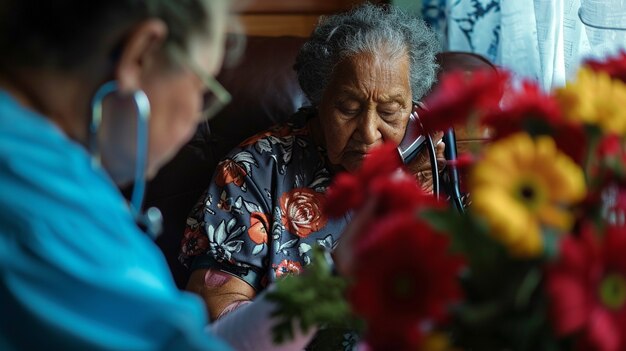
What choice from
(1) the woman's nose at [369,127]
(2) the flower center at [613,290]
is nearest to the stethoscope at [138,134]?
(2) the flower center at [613,290]

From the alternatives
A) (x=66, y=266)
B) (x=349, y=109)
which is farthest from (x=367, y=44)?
(x=66, y=266)

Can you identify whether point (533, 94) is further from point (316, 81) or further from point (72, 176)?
point (316, 81)

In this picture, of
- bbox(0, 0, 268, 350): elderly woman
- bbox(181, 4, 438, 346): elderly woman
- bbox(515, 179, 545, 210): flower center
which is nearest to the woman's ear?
bbox(0, 0, 268, 350): elderly woman

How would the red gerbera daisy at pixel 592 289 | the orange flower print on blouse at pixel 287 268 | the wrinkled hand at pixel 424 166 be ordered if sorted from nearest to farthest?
the red gerbera daisy at pixel 592 289, the orange flower print on blouse at pixel 287 268, the wrinkled hand at pixel 424 166

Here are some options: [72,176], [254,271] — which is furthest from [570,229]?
[254,271]

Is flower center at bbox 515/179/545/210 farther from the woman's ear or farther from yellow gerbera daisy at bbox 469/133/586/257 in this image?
the woman's ear

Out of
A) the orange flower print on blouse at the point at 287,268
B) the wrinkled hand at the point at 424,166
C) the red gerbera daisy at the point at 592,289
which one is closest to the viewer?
the red gerbera daisy at the point at 592,289

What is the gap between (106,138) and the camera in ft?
2.68

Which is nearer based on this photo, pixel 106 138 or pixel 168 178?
pixel 106 138

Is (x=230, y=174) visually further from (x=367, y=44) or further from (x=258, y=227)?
(x=367, y=44)

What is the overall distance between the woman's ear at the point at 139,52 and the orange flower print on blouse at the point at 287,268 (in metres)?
0.96

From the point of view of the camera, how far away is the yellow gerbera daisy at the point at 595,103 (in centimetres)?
70

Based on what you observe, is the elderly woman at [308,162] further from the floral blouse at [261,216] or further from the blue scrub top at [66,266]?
the blue scrub top at [66,266]

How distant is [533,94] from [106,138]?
0.39 m
